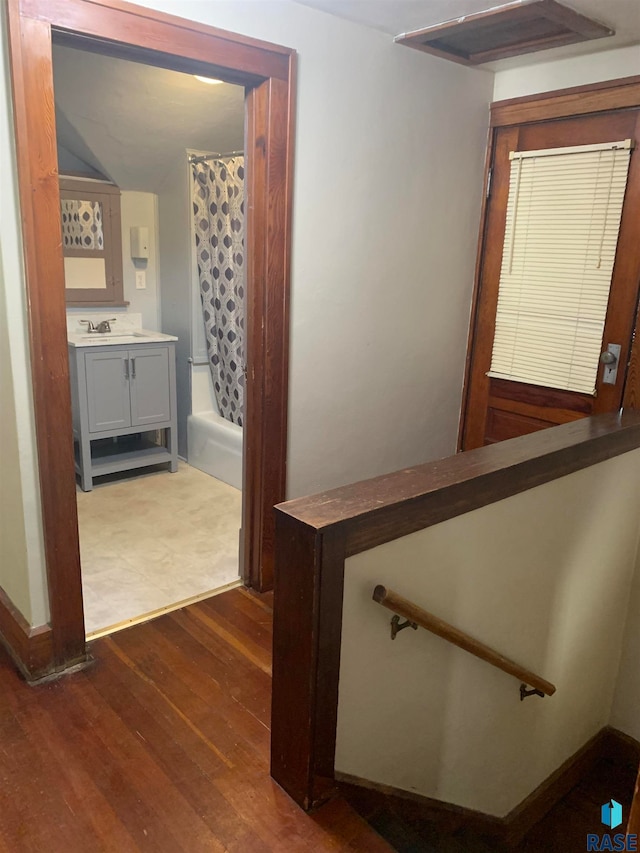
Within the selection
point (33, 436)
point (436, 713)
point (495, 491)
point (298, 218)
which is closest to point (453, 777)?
point (436, 713)

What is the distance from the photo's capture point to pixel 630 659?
273 cm

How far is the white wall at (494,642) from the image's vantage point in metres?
1.55

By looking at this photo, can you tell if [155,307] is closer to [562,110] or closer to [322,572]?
[562,110]

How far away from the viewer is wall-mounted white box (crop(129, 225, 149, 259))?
13.8ft

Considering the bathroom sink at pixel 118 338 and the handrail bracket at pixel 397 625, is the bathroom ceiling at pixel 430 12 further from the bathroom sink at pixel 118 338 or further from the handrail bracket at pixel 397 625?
the bathroom sink at pixel 118 338

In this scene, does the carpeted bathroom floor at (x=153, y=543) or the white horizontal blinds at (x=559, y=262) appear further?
the white horizontal blinds at (x=559, y=262)

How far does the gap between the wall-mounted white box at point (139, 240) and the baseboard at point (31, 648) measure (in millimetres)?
2753

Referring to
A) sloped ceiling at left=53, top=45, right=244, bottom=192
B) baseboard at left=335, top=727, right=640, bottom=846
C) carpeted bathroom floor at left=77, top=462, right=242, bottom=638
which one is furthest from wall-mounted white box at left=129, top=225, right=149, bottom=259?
baseboard at left=335, top=727, right=640, bottom=846

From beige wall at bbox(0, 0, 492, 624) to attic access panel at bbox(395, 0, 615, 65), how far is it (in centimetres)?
10

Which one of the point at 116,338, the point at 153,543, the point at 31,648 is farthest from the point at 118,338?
the point at 31,648

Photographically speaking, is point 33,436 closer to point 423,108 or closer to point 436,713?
point 436,713

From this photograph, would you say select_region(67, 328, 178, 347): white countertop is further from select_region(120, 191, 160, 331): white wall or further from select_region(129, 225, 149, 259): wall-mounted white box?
select_region(129, 225, 149, 259): wall-mounted white box

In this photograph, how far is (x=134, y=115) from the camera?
3.49m

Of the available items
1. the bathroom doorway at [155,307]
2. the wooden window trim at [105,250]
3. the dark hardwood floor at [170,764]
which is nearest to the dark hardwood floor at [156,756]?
the dark hardwood floor at [170,764]
